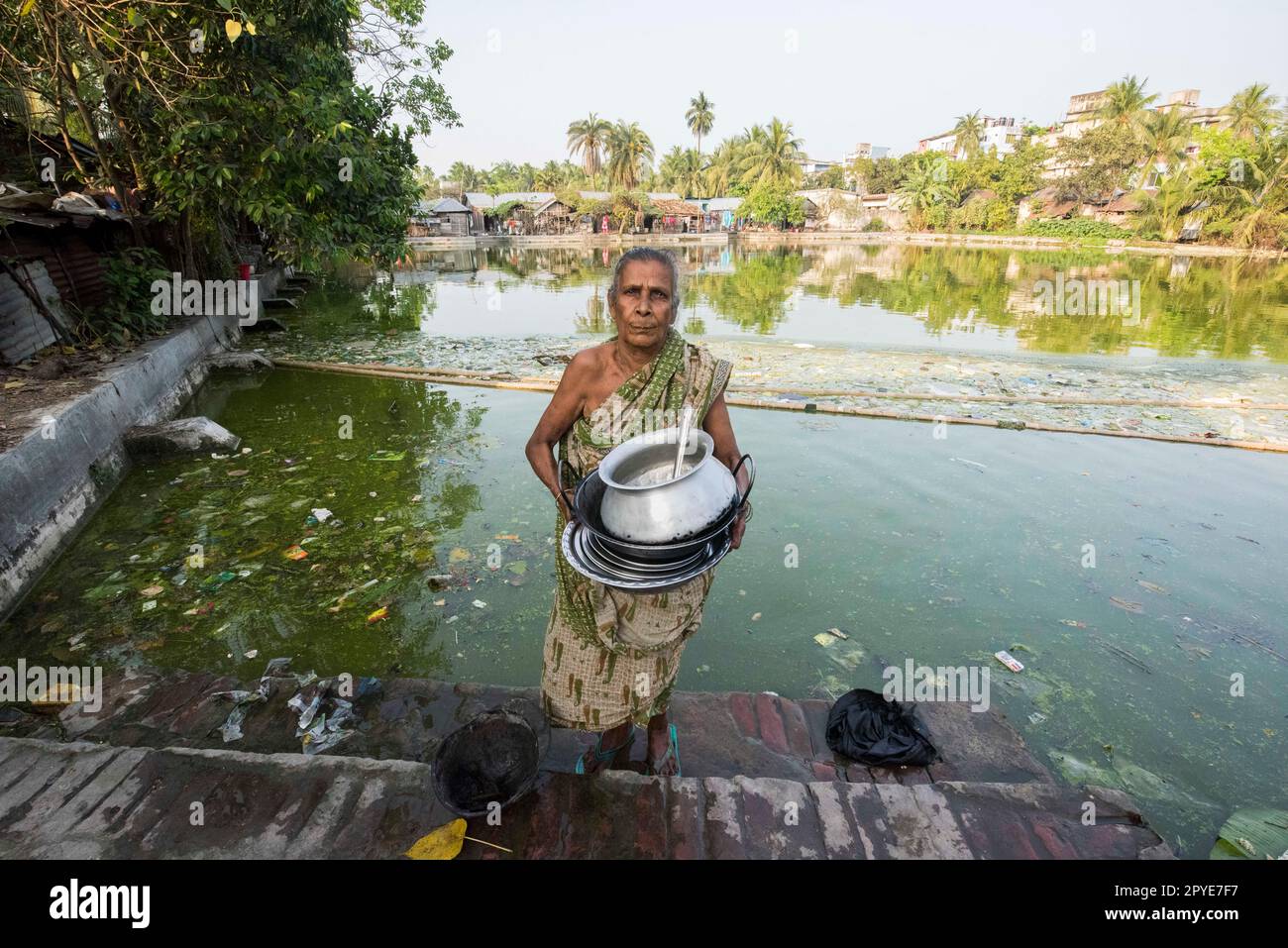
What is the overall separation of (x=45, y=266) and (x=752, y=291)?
14925mm

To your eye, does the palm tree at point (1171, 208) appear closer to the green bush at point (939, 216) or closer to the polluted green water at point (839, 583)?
the green bush at point (939, 216)

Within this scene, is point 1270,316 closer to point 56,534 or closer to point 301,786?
point 301,786

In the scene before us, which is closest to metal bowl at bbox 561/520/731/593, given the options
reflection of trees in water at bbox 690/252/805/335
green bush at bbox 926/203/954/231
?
reflection of trees in water at bbox 690/252/805/335

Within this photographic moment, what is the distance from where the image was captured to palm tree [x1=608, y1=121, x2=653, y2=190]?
45.8 meters

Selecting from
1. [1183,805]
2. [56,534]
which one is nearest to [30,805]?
[56,534]

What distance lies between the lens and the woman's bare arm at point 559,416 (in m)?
2.04

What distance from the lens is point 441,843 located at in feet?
5.74

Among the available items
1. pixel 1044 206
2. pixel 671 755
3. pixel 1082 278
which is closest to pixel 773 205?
pixel 1044 206

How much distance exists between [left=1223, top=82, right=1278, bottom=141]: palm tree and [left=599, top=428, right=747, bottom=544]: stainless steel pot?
53767 millimetres

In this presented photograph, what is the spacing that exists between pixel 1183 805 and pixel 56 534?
6.45 m

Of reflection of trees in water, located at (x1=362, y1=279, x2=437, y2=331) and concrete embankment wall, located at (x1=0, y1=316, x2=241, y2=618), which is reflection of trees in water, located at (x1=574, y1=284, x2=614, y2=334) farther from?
concrete embankment wall, located at (x1=0, y1=316, x2=241, y2=618)

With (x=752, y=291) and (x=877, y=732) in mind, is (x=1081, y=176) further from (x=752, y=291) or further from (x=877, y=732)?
(x=877, y=732)
